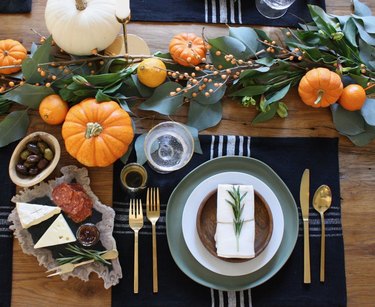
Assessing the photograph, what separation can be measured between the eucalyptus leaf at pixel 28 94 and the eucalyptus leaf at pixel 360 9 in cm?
93

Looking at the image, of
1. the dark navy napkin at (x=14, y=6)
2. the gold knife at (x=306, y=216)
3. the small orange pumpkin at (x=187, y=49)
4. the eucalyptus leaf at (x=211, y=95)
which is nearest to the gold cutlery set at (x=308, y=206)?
the gold knife at (x=306, y=216)

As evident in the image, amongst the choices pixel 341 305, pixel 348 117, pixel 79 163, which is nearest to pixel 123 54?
pixel 79 163

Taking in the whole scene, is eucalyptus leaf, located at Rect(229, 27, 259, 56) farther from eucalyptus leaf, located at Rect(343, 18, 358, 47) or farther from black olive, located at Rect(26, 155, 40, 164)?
black olive, located at Rect(26, 155, 40, 164)

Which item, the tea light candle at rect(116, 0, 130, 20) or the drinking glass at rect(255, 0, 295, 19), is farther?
the drinking glass at rect(255, 0, 295, 19)

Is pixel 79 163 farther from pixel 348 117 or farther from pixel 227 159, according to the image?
pixel 348 117

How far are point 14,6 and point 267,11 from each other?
2.47ft

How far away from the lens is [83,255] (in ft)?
4.23

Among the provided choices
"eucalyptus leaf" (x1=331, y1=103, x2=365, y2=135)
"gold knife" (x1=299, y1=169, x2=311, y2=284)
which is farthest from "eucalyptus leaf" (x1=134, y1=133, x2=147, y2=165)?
"eucalyptus leaf" (x1=331, y1=103, x2=365, y2=135)

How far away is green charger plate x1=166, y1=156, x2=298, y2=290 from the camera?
132 cm

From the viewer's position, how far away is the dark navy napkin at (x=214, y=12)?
1.46 m

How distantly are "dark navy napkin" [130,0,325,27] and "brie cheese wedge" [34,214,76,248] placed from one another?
644 mm

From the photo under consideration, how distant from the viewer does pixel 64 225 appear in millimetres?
1308

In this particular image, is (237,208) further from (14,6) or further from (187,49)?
(14,6)

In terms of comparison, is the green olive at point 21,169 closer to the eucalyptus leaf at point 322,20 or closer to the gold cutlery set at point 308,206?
the gold cutlery set at point 308,206
